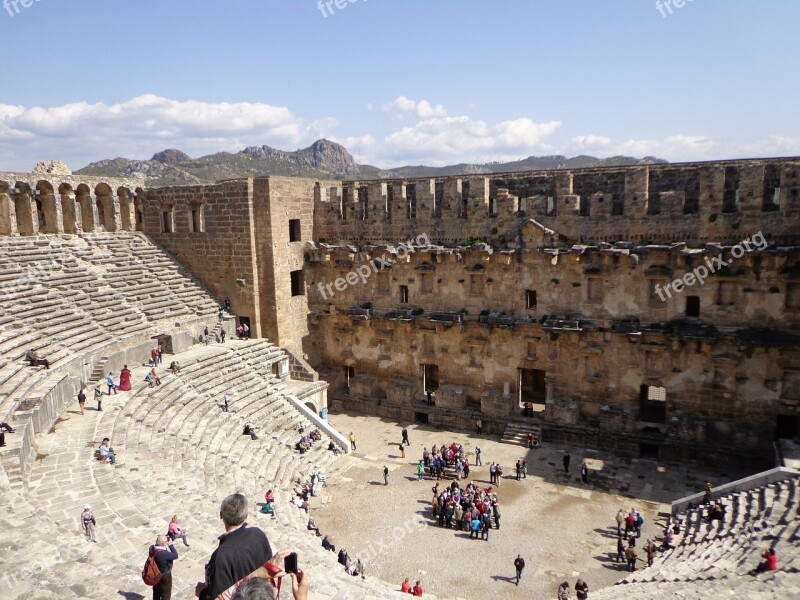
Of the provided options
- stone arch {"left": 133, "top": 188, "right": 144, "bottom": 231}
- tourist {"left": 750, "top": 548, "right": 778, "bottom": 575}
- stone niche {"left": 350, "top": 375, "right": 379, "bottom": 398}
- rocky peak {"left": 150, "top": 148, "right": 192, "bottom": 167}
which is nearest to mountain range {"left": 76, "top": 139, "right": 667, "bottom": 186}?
rocky peak {"left": 150, "top": 148, "right": 192, "bottom": 167}

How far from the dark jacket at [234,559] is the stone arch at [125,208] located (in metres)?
23.8

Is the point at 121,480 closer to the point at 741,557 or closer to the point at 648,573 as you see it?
the point at 648,573

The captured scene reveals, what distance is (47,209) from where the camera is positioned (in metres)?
22.1

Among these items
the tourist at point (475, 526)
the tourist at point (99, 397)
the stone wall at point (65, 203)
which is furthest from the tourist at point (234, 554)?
the stone wall at point (65, 203)

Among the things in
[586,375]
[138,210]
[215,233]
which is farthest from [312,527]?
[138,210]

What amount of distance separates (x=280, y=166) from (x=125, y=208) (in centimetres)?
4277

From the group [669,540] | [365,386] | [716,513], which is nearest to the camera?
[669,540]

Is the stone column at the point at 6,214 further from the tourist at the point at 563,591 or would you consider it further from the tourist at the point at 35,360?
the tourist at the point at 563,591

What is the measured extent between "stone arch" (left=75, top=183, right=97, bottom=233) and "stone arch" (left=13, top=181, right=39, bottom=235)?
217 centimetres

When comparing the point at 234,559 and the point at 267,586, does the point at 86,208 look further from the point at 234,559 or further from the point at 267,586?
the point at 267,586

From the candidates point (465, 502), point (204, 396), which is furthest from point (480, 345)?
point (204, 396)

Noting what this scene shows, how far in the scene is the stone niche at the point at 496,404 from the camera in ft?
69.9

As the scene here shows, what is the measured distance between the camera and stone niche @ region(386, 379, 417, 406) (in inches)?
903

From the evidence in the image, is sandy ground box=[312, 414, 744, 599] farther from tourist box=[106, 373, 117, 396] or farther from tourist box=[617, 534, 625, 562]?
tourist box=[106, 373, 117, 396]
